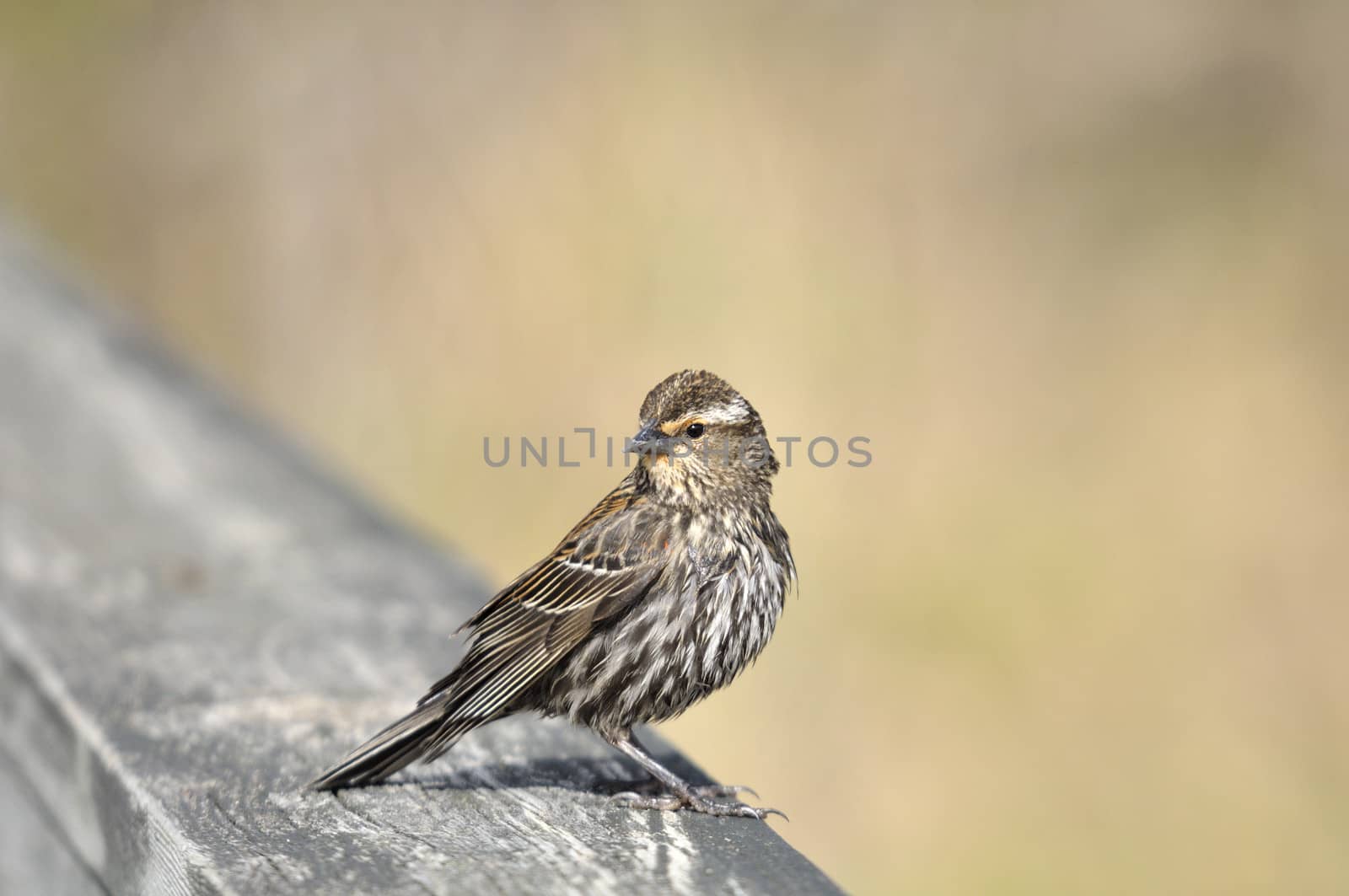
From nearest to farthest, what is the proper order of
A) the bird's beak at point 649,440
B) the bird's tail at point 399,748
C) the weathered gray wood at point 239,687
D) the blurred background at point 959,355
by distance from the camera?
the weathered gray wood at point 239,687
the bird's tail at point 399,748
the bird's beak at point 649,440
the blurred background at point 959,355

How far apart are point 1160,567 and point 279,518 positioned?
14.0ft

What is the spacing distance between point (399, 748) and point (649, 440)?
29.2 inches

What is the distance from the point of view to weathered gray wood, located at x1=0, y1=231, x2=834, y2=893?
87.7 inches

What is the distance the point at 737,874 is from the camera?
85.0 inches

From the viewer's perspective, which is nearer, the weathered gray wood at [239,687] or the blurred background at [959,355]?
the weathered gray wood at [239,687]

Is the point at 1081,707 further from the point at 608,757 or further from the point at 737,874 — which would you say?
the point at 737,874

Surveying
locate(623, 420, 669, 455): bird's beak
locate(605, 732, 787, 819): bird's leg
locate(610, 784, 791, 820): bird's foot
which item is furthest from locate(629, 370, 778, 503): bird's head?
locate(610, 784, 791, 820): bird's foot

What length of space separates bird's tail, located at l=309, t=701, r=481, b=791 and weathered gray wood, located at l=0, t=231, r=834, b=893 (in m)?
0.04

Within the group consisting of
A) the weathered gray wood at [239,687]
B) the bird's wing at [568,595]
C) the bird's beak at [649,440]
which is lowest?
the weathered gray wood at [239,687]

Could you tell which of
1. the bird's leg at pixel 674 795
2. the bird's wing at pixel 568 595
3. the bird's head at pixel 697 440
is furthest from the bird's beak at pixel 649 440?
the bird's leg at pixel 674 795

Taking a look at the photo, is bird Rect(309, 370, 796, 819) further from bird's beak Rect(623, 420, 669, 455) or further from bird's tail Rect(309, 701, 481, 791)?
bird's tail Rect(309, 701, 481, 791)

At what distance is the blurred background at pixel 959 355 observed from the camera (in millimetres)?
6492

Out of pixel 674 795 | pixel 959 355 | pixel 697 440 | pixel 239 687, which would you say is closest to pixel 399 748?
pixel 674 795

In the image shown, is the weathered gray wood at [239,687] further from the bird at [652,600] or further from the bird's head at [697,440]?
the bird's head at [697,440]
